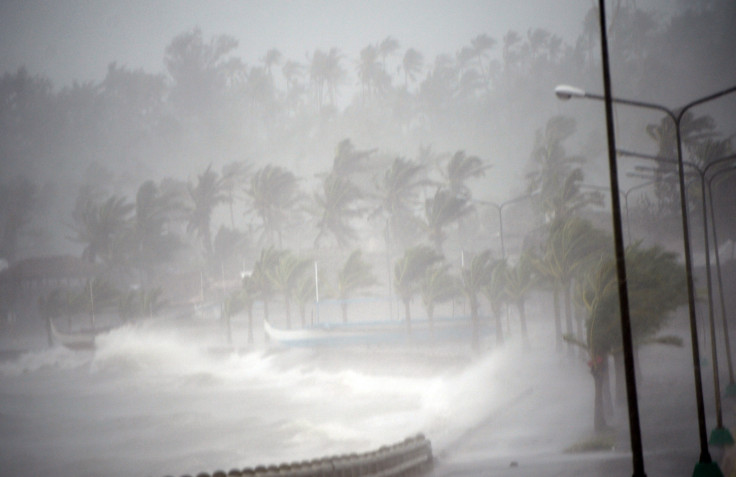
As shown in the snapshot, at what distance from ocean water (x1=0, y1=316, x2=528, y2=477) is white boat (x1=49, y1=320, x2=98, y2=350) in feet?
3.80

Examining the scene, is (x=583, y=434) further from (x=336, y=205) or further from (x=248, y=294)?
(x=336, y=205)

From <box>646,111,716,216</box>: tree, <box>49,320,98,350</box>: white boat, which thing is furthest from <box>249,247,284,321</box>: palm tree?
<box>646,111,716,216</box>: tree

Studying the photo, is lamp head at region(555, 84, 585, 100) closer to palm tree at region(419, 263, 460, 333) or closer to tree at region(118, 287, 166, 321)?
palm tree at region(419, 263, 460, 333)

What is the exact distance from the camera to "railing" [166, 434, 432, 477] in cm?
1733

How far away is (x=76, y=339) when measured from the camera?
7775 cm

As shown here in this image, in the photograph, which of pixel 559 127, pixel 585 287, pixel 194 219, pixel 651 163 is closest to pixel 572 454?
pixel 585 287

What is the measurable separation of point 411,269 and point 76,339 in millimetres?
46264

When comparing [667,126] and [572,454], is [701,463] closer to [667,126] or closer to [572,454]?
[572,454]

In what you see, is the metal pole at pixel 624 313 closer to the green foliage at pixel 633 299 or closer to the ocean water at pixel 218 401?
the green foliage at pixel 633 299

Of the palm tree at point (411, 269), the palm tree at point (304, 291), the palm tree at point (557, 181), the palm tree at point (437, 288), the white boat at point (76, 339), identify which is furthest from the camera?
the white boat at point (76, 339)

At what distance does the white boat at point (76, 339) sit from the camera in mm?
77312

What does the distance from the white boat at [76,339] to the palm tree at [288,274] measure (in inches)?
1004

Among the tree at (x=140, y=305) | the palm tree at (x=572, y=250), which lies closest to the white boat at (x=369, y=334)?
the tree at (x=140, y=305)

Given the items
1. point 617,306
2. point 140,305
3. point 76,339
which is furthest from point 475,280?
point 76,339
